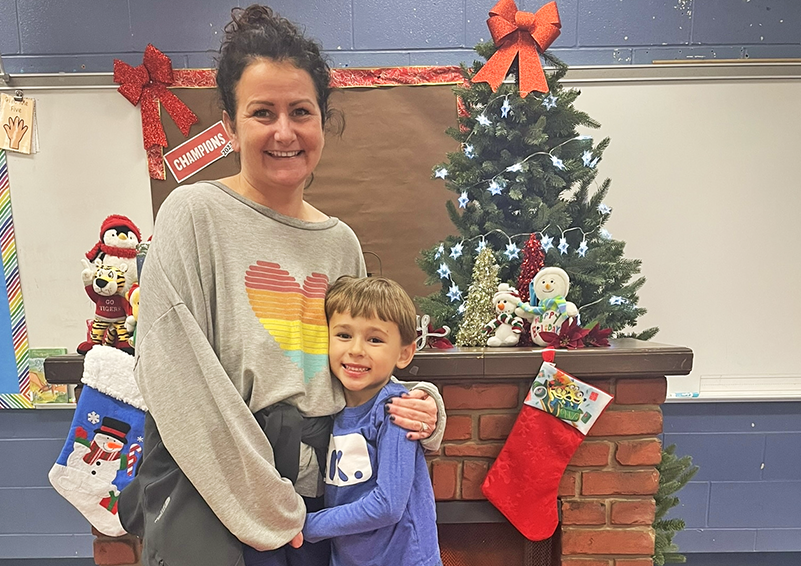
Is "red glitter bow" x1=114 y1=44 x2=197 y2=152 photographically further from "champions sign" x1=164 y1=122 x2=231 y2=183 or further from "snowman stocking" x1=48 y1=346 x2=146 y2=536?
"snowman stocking" x1=48 y1=346 x2=146 y2=536

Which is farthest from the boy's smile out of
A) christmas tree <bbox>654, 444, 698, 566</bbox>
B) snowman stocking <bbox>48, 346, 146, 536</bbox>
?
christmas tree <bbox>654, 444, 698, 566</bbox>

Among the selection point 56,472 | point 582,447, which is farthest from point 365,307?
point 56,472

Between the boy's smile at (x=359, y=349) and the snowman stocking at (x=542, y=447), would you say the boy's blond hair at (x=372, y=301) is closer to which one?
the boy's smile at (x=359, y=349)

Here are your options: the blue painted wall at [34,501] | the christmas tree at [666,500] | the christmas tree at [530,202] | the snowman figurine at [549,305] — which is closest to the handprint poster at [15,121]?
the blue painted wall at [34,501]

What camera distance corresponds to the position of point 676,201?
2.15 m

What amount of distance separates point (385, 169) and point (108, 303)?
130cm

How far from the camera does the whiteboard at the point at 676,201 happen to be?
6.93 ft

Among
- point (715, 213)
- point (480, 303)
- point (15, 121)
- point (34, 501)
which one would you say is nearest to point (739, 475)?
point (715, 213)

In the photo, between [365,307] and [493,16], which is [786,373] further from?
[365,307]

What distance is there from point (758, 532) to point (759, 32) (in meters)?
2.46

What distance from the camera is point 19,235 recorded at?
2.16 m

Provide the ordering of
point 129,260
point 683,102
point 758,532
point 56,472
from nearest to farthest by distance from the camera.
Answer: point 56,472, point 129,260, point 683,102, point 758,532

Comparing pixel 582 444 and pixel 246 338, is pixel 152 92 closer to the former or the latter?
pixel 246 338

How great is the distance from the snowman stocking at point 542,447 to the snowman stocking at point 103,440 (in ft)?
3.66
